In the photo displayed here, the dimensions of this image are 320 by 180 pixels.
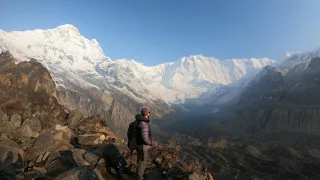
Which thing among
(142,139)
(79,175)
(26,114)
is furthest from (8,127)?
(142,139)

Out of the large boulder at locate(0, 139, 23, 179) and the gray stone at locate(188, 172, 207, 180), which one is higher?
the large boulder at locate(0, 139, 23, 179)

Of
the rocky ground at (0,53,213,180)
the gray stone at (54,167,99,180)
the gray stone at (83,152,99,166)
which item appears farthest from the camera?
the gray stone at (83,152,99,166)

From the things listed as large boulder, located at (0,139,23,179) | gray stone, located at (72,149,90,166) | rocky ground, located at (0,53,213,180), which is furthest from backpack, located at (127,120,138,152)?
large boulder, located at (0,139,23,179)

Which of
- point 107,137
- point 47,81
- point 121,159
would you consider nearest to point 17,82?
point 47,81

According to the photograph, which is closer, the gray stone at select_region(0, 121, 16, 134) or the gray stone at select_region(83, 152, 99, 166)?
the gray stone at select_region(83, 152, 99, 166)

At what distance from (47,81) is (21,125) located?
1658 inches

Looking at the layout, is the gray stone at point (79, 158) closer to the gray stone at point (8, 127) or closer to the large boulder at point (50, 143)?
the large boulder at point (50, 143)

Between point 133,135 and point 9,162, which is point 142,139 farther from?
point 9,162

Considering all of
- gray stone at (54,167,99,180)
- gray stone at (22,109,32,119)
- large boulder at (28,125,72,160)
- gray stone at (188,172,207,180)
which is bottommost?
gray stone at (188,172,207,180)

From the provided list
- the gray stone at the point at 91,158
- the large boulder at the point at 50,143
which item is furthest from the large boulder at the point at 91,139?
the gray stone at the point at 91,158

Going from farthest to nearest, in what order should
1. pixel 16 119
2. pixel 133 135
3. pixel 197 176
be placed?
1. pixel 16 119
2. pixel 197 176
3. pixel 133 135

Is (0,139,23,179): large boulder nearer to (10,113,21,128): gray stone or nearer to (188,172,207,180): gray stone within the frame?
(10,113,21,128): gray stone

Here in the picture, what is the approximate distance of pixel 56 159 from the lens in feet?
74.1

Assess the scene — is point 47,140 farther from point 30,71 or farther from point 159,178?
point 30,71
